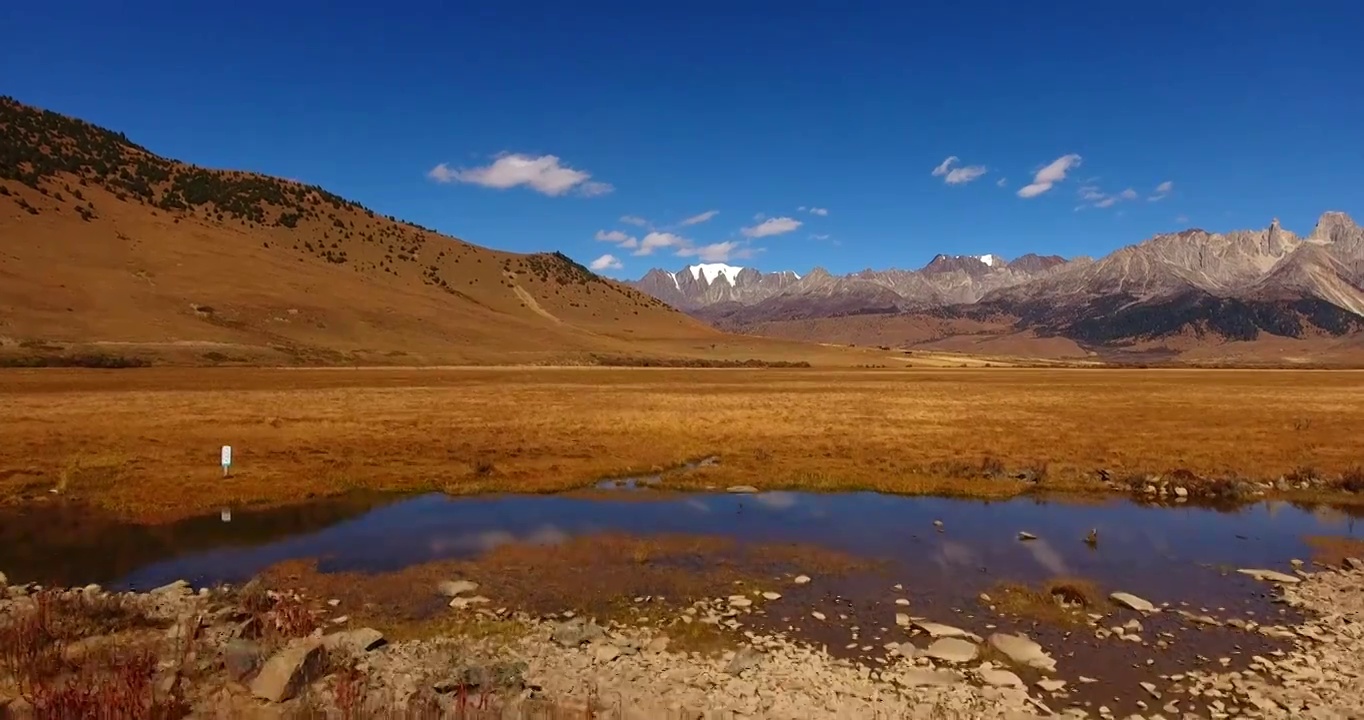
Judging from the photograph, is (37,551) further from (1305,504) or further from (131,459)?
(1305,504)

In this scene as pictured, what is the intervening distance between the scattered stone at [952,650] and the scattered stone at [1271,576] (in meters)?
9.16

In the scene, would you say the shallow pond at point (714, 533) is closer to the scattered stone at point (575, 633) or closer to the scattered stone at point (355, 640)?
the scattered stone at point (355, 640)

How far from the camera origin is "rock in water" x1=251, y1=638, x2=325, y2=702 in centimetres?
967

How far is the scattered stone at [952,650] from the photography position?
39.0 ft

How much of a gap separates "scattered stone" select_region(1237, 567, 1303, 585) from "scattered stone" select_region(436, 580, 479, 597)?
17.5m

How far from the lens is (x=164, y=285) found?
117 meters

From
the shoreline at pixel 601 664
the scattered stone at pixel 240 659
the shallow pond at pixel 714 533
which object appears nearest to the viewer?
the shoreline at pixel 601 664

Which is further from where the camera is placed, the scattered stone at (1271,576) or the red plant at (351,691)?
the scattered stone at (1271,576)

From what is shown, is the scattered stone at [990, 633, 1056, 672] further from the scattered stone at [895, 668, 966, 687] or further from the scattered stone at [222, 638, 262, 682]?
the scattered stone at [222, 638, 262, 682]

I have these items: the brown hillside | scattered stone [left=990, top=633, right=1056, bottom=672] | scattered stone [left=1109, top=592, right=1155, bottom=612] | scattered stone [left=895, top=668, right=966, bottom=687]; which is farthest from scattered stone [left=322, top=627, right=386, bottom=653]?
the brown hillside

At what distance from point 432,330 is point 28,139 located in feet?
324

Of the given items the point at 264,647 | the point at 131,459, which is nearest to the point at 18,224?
the point at 131,459

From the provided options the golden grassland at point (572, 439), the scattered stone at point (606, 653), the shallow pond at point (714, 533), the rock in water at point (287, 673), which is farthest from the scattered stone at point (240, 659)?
the golden grassland at point (572, 439)

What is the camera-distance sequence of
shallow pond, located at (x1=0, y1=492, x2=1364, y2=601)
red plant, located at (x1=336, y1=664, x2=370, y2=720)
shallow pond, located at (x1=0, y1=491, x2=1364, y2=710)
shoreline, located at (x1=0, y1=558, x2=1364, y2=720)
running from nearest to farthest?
red plant, located at (x1=336, y1=664, x2=370, y2=720) → shoreline, located at (x1=0, y1=558, x2=1364, y2=720) → shallow pond, located at (x1=0, y1=491, x2=1364, y2=710) → shallow pond, located at (x1=0, y1=492, x2=1364, y2=601)
